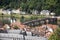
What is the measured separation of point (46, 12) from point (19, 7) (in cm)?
710

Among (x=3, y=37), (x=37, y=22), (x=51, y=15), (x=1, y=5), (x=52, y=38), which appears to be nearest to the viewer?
(x=52, y=38)

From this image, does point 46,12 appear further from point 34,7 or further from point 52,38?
point 52,38

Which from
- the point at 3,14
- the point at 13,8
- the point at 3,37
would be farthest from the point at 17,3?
the point at 3,37

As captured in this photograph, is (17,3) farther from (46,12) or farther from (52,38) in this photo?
(52,38)

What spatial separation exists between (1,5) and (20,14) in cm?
803

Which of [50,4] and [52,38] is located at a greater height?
[52,38]

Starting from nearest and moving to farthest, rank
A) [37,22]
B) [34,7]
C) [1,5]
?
[37,22]
[34,7]
[1,5]

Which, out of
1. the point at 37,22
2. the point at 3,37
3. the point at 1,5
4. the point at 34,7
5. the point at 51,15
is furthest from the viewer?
the point at 1,5

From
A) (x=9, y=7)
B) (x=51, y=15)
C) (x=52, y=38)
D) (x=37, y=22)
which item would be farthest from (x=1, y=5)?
(x=52, y=38)

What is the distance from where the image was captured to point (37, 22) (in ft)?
154

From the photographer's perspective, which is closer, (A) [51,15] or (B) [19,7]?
(A) [51,15]

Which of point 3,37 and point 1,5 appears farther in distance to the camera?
point 1,5

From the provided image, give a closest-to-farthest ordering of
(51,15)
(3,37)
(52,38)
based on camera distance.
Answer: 1. (52,38)
2. (3,37)
3. (51,15)

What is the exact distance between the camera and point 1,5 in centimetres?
6438
